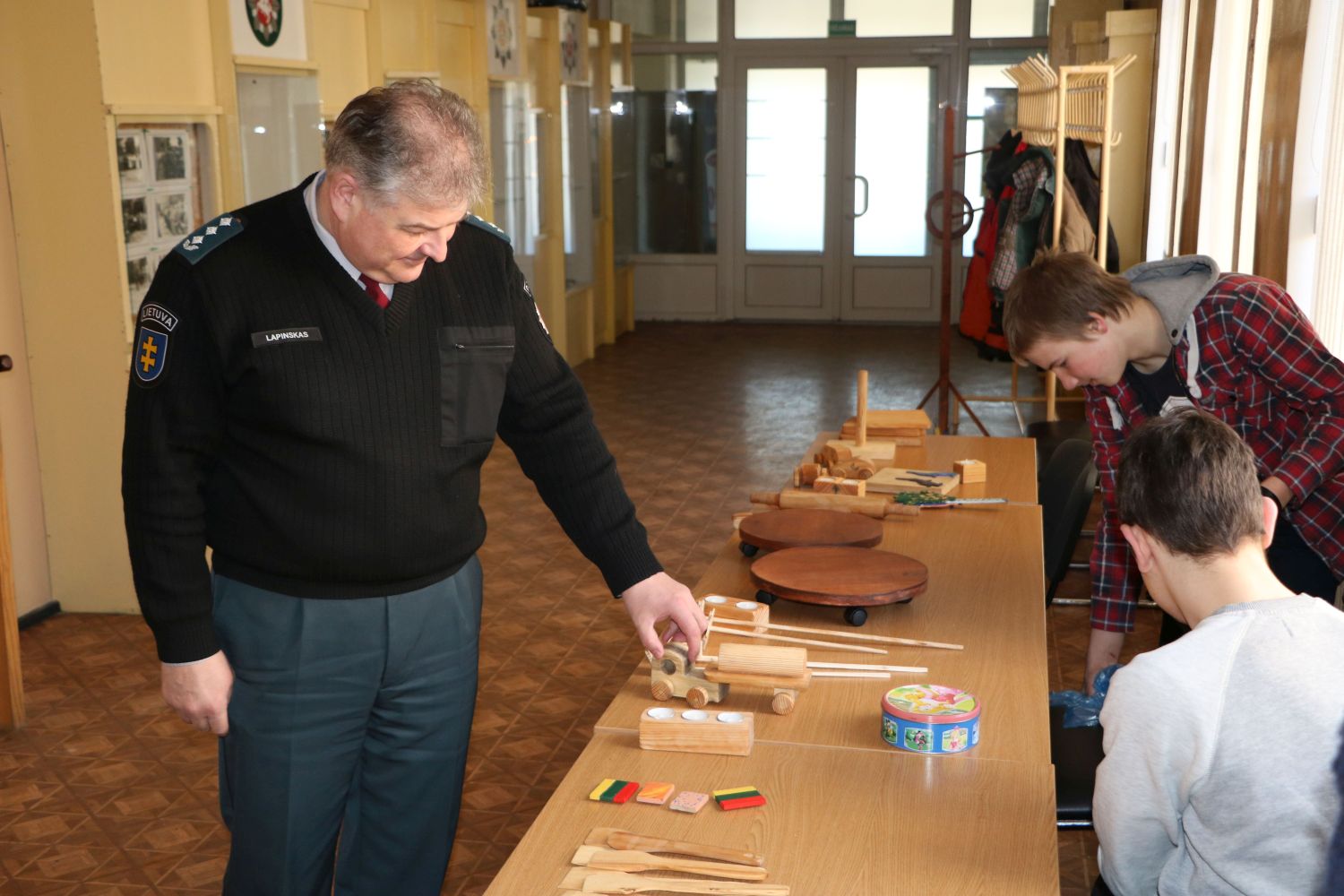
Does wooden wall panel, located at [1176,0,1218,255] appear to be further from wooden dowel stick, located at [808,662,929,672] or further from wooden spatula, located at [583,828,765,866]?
wooden spatula, located at [583,828,765,866]

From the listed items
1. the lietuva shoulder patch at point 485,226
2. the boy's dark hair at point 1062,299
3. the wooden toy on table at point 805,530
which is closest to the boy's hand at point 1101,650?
the wooden toy on table at point 805,530

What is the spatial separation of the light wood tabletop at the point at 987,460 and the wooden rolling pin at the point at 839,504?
0.31 meters

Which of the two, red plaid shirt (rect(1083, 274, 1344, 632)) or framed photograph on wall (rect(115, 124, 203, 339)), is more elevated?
framed photograph on wall (rect(115, 124, 203, 339))

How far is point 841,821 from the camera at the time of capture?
169 cm

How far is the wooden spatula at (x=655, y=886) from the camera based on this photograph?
1.50m

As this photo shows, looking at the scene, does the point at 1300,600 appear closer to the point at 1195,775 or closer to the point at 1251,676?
the point at 1251,676

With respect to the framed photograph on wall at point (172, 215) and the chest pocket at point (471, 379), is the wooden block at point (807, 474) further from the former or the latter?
the framed photograph on wall at point (172, 215)

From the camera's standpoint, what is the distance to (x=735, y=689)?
2113 mm

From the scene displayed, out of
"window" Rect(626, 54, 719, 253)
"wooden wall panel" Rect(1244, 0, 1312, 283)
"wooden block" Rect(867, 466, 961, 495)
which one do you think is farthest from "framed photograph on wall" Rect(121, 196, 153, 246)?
"window" Rect(626, 54, 719, 253)

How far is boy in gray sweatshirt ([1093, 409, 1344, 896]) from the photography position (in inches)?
56.3

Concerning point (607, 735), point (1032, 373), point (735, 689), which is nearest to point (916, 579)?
point (735, 689)

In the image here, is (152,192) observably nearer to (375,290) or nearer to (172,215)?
(172,215)

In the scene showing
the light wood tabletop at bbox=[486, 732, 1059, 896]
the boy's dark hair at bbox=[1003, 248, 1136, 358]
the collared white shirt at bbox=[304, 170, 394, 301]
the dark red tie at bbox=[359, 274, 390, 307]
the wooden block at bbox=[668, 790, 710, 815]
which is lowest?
the light wood tabletop at bbox=[486, 732, 1059, 896]

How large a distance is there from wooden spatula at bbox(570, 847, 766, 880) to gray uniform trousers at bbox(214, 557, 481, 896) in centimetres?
52
